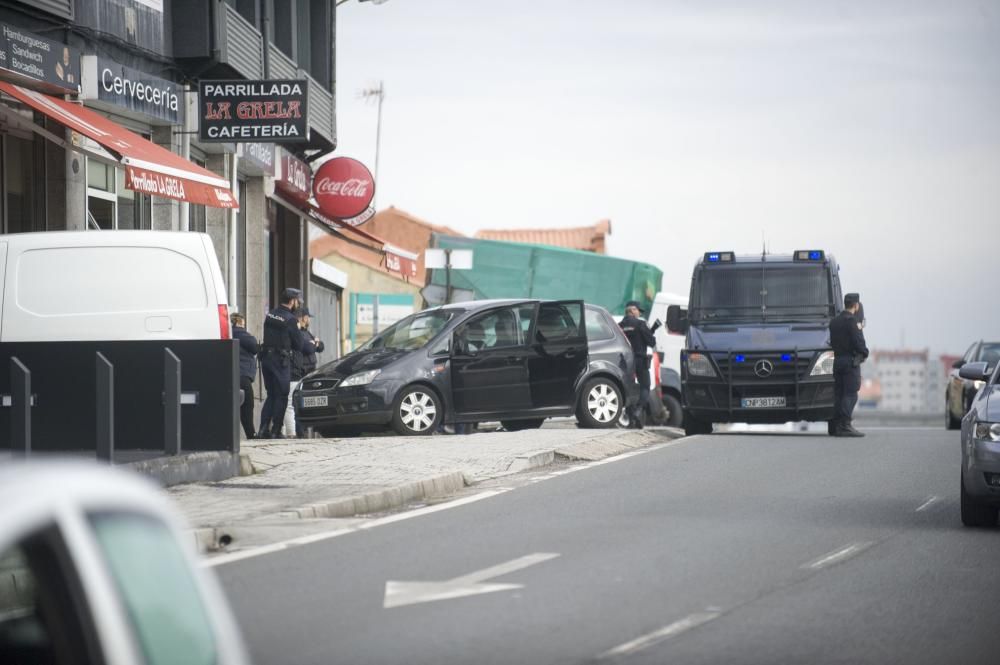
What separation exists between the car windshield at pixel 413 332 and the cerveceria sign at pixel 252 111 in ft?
11.2

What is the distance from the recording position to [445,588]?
880 cm

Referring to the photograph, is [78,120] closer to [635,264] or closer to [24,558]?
[24,558]

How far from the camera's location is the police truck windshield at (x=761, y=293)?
22.6 m

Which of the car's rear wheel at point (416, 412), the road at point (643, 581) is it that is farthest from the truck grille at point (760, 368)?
the road at point (643, 581)

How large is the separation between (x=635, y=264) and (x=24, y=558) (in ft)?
115

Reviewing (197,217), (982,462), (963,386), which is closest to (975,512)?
(982,462)

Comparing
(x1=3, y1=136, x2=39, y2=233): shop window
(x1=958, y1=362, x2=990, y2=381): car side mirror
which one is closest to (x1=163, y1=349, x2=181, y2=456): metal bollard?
(x1=3, y1=136, x2=39, y2=233): shop window

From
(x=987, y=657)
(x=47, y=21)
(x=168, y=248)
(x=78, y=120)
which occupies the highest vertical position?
(x=47, y=21)

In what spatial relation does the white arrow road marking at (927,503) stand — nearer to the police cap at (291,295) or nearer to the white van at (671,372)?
the police cap at (291,295)

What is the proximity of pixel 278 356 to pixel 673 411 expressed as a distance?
364 inches

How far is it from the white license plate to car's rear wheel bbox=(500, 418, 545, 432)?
3622 millimetres

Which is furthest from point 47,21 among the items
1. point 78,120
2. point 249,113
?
point 249,113

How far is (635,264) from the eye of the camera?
123 ft

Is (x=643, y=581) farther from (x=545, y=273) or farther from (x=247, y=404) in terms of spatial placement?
(x=545, y=273)
